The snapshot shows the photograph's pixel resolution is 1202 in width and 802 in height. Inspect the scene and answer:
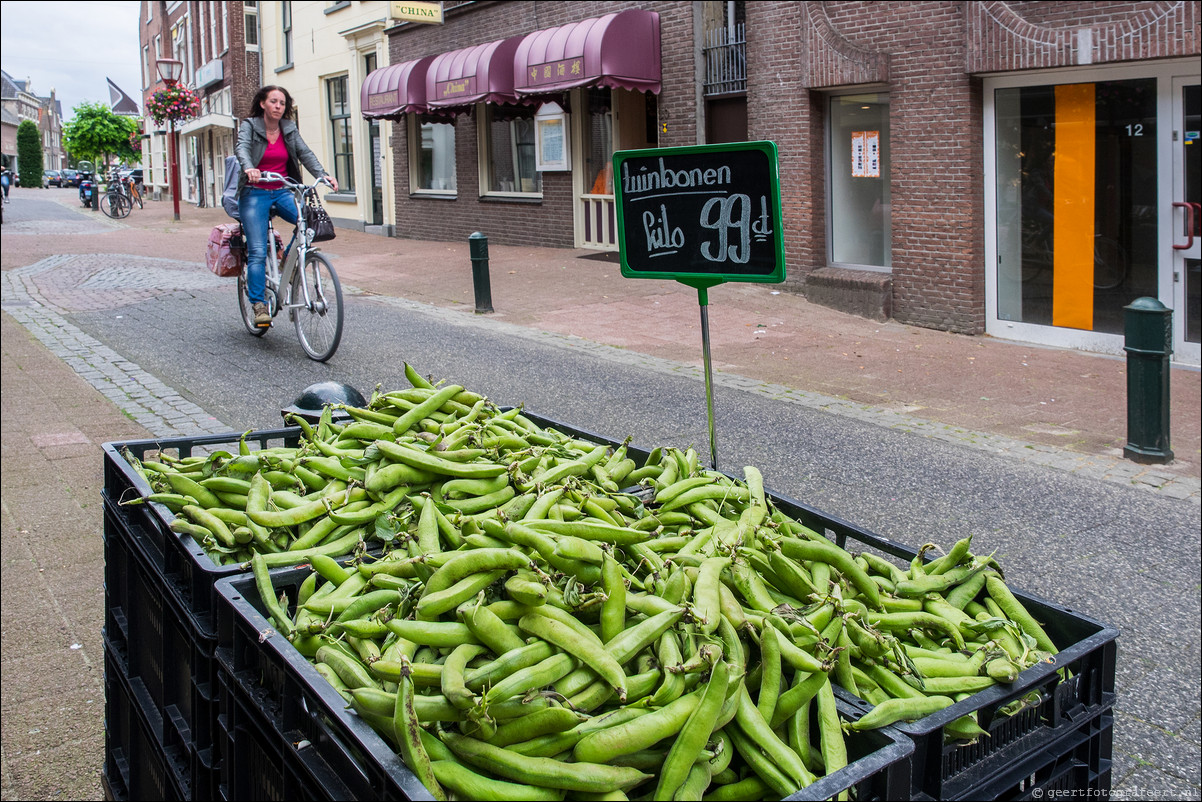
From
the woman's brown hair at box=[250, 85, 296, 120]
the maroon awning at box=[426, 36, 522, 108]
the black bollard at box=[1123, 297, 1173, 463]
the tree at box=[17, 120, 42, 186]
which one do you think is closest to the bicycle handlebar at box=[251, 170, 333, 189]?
the woman's brown hair at box=[250, 85, 296, 120]

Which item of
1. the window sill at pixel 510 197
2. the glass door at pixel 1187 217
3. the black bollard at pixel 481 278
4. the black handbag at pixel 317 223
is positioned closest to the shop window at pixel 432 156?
the window sill at pixel 510 197

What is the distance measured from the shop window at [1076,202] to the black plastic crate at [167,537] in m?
10.0

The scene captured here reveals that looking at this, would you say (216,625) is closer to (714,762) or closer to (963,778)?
(714,762)

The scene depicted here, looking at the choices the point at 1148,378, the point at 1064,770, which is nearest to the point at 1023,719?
the point at 1064,770

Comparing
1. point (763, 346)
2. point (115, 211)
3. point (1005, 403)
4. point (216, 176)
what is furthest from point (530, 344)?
point (216, 176)

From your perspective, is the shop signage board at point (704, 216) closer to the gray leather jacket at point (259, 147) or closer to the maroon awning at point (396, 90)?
the gray leather jacket at point (259, 147)

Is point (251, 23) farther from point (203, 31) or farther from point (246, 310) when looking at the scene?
point (246, 310)

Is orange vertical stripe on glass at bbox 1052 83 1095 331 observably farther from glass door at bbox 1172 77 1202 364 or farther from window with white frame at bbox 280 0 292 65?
window with white frame at bbox 280 0 292 65

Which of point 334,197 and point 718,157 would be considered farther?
point 334,197

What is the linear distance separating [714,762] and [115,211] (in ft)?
122

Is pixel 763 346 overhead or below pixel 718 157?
below

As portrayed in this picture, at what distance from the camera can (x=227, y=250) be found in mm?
9773

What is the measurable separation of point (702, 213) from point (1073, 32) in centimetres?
906

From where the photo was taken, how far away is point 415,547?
6.93ft
